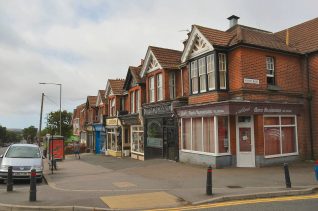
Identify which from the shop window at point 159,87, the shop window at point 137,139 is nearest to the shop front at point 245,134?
the shop window at point 159,87

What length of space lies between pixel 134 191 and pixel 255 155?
8.09 metres

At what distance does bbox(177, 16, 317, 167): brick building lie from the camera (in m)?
17.6

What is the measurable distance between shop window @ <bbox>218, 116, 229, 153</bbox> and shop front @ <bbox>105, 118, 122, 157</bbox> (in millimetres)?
15387

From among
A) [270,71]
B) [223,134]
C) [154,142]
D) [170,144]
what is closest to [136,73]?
[154,142]

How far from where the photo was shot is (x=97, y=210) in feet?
29.8

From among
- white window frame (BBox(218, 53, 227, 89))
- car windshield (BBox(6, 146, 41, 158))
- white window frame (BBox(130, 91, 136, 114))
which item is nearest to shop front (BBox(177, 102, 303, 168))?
white window frame (BBox(218, 53, 227, 89))

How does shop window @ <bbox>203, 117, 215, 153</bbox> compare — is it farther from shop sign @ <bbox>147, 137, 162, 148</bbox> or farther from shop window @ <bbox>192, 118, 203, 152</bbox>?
shop sign @ <bbox>147, 137, 162, 148</bbox>

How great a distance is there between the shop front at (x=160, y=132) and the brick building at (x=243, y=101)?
133cm

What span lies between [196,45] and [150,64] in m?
6.18

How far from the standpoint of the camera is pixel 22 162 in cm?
1520

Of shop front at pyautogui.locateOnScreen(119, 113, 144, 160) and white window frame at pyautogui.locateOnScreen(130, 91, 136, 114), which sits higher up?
white window frame at pyautogui.locateOnScreen(130, 91, 136, 114)

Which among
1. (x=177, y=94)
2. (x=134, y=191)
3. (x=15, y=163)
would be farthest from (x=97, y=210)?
(x=177, y=94)

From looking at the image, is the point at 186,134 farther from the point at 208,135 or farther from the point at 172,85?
the point at 172,85

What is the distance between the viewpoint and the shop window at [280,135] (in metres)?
18.1
